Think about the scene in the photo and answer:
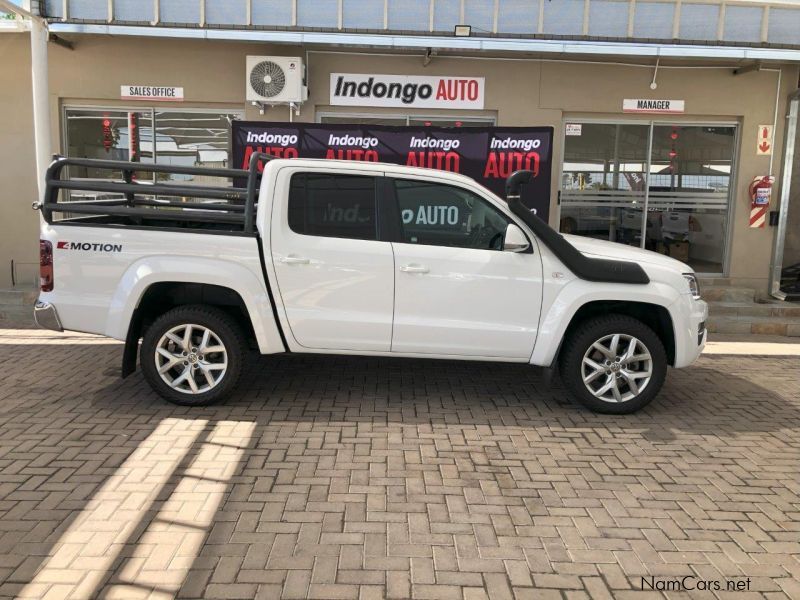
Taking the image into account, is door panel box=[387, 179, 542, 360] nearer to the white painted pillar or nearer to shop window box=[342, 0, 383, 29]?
shop window box=[342, 0, 383, 29]

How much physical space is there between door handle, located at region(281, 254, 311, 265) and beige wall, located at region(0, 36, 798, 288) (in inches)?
209

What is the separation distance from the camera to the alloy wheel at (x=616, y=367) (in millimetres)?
5379

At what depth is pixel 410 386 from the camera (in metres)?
6.17

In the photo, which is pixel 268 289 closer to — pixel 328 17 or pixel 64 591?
pixel 64 591

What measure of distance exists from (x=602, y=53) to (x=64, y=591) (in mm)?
8720

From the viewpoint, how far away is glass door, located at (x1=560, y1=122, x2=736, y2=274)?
1031 cm

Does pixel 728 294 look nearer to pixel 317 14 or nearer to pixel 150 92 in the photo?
pixel 317 14

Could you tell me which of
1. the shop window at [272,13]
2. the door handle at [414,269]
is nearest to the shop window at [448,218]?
the door handle at [414,269]

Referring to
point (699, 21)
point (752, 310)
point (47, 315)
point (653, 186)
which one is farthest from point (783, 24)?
point (47, 315)

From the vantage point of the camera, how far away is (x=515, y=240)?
5.18 meters

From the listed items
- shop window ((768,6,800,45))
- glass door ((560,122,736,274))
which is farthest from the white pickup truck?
shop window ((768,6,800,45))

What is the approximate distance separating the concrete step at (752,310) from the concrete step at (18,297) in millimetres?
9478

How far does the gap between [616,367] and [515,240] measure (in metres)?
1.34

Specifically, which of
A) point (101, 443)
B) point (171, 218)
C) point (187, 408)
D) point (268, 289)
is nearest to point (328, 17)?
point (171, 218)
